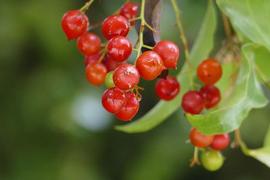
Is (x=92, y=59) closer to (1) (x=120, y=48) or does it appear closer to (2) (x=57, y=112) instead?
(1) (x=120, y=48)

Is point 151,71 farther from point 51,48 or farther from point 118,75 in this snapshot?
point 51,48

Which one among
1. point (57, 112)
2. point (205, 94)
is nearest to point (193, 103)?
point (205, 94)

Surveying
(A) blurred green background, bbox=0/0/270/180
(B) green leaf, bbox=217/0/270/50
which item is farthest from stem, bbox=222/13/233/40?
(A) blurred green background, bbox=0/0/270/180

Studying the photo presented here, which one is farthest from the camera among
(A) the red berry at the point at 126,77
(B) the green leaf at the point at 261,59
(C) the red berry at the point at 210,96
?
(C) the red berry at the point at 210,96

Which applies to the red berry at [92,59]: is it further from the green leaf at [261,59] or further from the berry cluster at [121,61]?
the green leaf at [261,59]

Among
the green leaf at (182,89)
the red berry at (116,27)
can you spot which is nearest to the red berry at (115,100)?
the red berry at (116,27)

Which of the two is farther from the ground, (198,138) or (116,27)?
(116,27)
